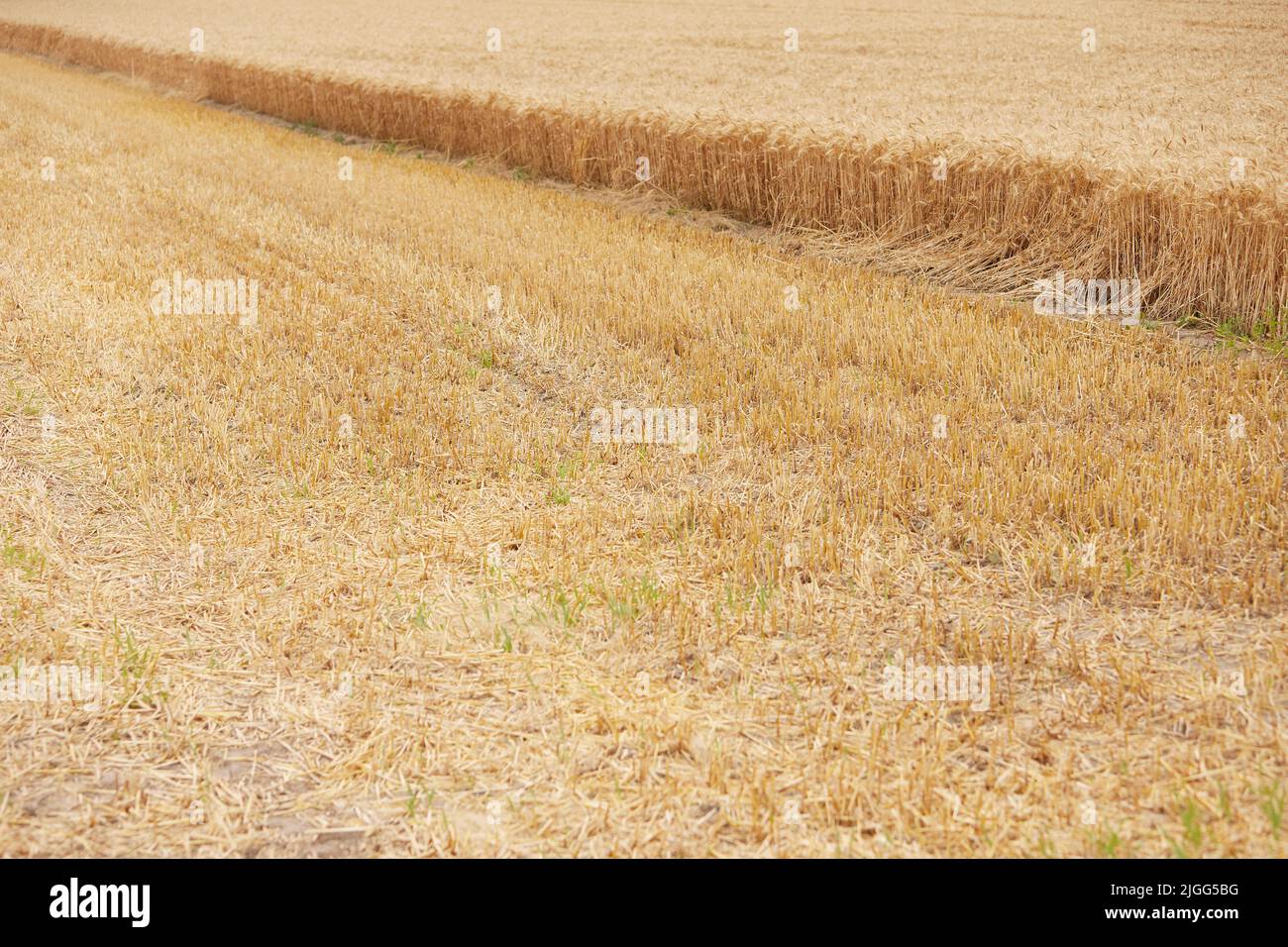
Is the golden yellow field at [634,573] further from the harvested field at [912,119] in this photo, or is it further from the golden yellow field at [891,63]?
the golden yellow field at [891,63]

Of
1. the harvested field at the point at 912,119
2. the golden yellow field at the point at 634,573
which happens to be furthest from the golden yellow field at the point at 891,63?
the golden yellow field at the point at 634,573

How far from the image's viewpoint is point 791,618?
158 inches

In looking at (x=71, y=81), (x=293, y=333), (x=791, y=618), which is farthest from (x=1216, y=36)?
(x=71, y=81)

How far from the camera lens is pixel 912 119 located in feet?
34.6

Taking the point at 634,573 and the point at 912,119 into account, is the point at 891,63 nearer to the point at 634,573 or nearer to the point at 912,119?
the point at 912,119

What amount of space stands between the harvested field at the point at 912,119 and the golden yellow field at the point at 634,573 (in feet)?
3.00

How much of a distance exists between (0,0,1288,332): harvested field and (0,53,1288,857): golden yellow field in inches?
36.0

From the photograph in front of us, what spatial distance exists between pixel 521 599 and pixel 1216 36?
1571 cm

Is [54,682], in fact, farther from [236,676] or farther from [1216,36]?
[1216,36]

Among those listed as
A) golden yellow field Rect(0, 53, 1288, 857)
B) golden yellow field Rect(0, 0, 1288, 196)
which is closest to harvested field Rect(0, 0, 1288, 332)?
golden yellow field Rect(0, 0, 1288, 196)

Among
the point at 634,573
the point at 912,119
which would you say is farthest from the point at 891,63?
the point at 634,573

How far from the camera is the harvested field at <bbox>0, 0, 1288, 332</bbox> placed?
7.58m

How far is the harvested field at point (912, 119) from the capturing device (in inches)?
299

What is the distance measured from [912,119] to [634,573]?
25.4ft
